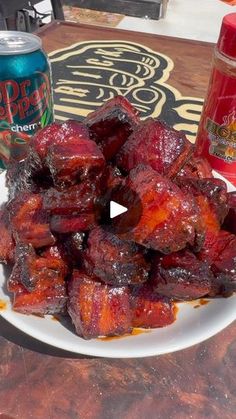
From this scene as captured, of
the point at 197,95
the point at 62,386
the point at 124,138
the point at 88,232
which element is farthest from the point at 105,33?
the point at 62,386

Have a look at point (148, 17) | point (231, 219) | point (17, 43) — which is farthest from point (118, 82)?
point (148, 17)

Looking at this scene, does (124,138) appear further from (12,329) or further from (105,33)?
(105,33)

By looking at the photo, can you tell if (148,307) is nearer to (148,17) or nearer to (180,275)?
(180,275)

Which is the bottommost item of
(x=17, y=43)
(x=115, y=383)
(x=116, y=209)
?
(x=115, y=383)

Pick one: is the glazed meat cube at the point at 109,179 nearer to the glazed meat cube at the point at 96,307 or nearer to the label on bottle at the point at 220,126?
the glazed meat cube at the point at 96,307

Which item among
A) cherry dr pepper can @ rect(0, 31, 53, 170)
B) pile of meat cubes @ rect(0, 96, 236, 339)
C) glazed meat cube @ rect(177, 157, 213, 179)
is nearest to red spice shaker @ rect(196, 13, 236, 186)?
glazed meat cube @ rect(177, 157, 213, 179)

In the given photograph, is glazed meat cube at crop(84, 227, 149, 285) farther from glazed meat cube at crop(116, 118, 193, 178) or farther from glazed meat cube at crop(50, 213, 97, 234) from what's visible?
glazed meat cube at crop(116, 118, 193, 178)

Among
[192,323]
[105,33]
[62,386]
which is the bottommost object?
[62,386]
